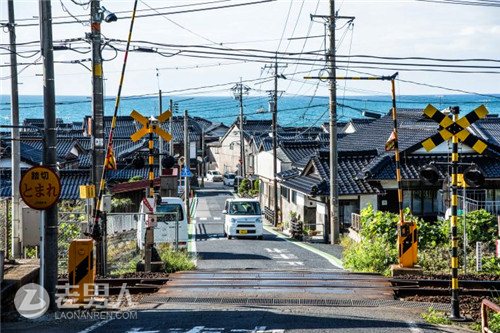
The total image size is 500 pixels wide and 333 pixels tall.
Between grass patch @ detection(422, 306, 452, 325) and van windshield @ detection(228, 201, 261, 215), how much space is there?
20655 millimetres

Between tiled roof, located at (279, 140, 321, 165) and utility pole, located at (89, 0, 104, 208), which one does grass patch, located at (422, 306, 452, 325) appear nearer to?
utility pole, located at (89, 0, 104, 208)

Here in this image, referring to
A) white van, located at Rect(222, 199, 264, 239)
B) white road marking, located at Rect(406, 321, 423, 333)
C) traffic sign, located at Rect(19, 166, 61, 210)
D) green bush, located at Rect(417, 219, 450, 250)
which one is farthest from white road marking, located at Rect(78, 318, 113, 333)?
white van, located at Rect(222, 199, 264, 239)

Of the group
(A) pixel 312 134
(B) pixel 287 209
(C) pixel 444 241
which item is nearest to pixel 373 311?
(C) pixel 444 241

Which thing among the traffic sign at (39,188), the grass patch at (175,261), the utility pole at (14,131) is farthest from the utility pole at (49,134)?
the utility pole at (14,131)

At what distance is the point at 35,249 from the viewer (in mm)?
20484

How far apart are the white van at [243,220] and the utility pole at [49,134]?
20327 mm

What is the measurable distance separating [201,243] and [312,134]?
45.8m

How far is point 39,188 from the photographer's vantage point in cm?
1066

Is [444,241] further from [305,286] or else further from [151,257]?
[151,257]

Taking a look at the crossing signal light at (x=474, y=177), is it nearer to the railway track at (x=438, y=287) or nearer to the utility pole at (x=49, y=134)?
the railway track at (x=438, y=287)

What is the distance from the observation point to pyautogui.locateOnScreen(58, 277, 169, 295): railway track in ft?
47.3

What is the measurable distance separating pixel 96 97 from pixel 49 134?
14.1 ft

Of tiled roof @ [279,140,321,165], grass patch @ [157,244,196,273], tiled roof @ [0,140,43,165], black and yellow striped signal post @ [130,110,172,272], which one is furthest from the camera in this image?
tiled roof @ [279,140,321,165]

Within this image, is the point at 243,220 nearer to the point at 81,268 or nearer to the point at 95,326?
the point at 81,268
